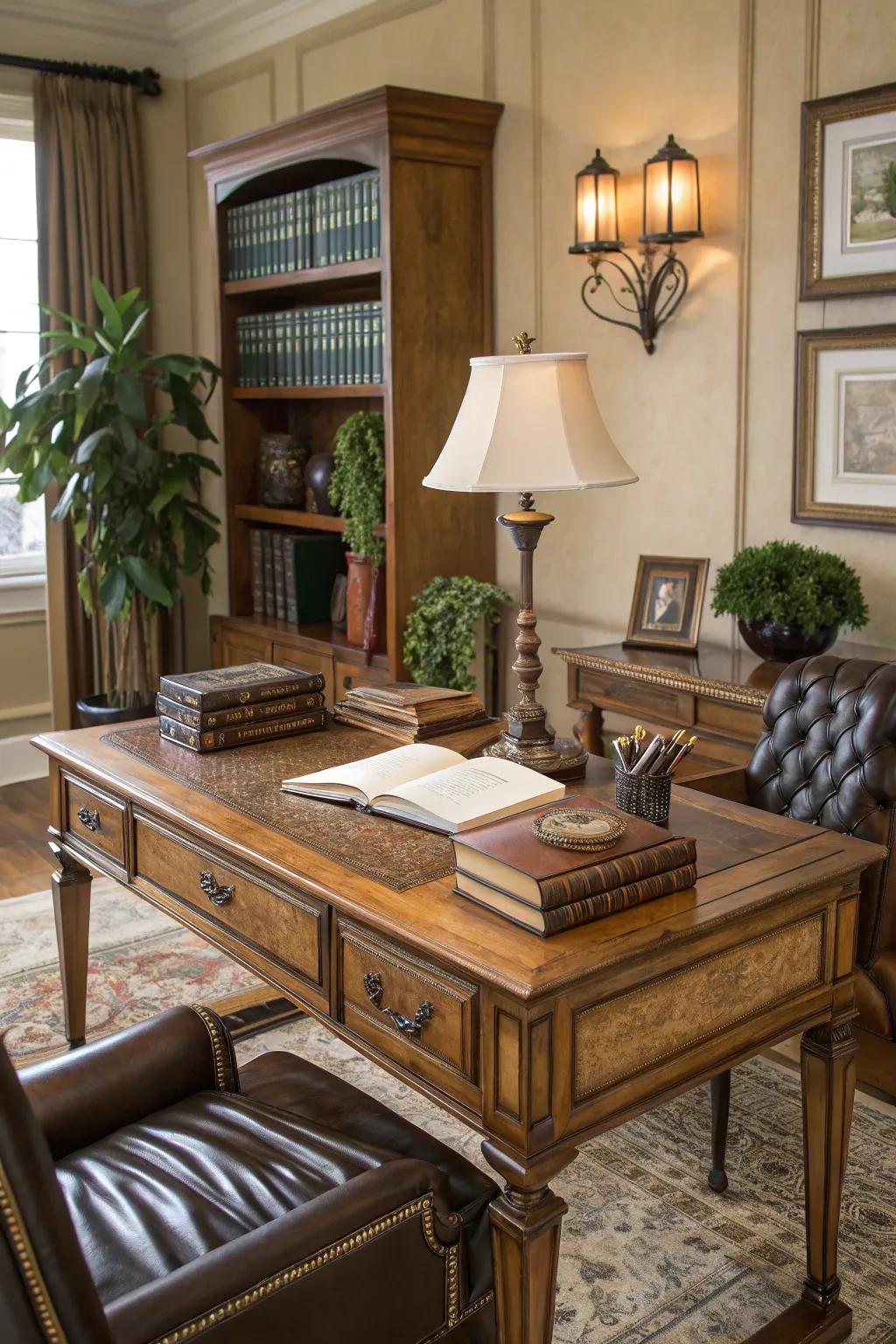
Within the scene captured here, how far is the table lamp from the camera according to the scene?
6.56ft

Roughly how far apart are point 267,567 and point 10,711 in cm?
132

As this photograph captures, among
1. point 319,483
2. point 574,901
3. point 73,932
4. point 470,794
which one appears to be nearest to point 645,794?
point 470,794

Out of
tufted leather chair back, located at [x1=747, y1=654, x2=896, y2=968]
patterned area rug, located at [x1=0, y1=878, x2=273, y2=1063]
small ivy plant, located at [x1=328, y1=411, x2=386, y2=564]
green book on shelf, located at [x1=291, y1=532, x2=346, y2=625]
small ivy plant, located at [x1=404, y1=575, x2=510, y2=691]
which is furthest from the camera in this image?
green book on shelf, located at [x1=291, y1=532, x2=346, y2=625]

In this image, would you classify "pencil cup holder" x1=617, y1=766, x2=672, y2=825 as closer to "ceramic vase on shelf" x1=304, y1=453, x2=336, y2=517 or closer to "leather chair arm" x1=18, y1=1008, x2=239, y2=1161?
"leather chair arm" x1=18, y1=1008, x2=239, y2=1161

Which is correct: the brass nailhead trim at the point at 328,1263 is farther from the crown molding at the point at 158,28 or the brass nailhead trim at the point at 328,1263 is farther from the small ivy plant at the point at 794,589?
the crown molding at the point at 158,28

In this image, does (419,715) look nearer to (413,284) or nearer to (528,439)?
(528,439)

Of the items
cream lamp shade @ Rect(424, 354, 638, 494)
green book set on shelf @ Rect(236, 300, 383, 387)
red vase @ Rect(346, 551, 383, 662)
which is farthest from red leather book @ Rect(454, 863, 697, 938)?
green book set on shelf @ Rect(236, 300, 383, 387)

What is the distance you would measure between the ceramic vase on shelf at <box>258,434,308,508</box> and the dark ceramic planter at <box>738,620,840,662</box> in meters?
2.27

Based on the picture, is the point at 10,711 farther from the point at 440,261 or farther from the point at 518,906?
the point at 518,906

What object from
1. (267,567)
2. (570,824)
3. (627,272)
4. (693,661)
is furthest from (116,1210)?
(267,567)

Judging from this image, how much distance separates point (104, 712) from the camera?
496 cm

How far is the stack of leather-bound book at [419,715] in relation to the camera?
2.45 metres

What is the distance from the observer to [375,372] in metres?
4.24

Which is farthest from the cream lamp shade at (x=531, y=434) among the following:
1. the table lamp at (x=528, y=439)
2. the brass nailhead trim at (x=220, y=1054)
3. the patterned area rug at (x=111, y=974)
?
the patterned area rug at (x=111, y=974)
